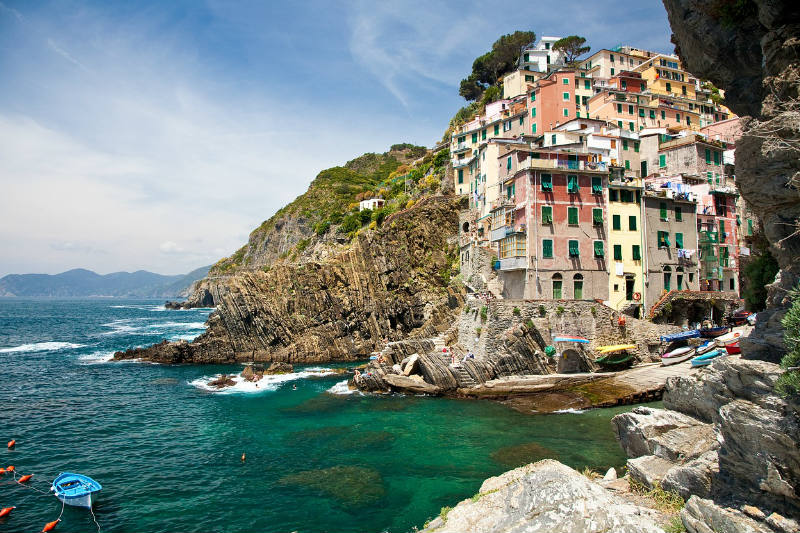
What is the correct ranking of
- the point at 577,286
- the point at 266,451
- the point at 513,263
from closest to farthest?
1. the point at 266,451
2. the point at 577,286
3. the point at 513,263

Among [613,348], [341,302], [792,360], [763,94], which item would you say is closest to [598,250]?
[613,348]

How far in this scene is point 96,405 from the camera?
34562 mm

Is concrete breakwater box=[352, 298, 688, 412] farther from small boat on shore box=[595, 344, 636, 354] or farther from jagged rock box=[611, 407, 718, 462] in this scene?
jagged rock box=[611, 407, 718, 462]

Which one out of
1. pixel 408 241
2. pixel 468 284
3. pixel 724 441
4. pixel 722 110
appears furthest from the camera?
pixel 722 110

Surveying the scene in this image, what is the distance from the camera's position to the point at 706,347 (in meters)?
31.5

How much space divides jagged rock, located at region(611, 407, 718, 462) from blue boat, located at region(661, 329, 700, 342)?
21.5 m

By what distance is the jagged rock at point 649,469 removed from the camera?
44.4 feet

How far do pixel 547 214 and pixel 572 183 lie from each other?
3392 mm

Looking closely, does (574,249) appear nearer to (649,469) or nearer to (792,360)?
(649,469)

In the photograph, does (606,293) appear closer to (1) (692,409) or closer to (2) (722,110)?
(1) (692,409)

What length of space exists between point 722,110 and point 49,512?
8629 cm

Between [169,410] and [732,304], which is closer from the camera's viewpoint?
[169,410]

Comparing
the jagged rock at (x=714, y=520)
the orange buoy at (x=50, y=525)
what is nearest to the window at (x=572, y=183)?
the jagged rock at (x=714, y=520)

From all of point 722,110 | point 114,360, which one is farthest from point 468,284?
point 722,110
